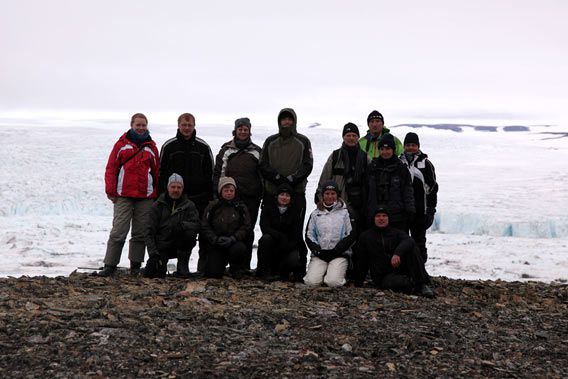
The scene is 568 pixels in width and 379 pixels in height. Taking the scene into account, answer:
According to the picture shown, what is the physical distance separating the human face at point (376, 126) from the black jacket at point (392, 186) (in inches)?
20.0

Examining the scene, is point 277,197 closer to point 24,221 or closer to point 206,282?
point 206,282

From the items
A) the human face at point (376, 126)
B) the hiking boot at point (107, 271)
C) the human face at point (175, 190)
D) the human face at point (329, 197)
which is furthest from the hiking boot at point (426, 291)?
the hiking boot at point (107, 271)

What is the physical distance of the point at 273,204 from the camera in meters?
7.82

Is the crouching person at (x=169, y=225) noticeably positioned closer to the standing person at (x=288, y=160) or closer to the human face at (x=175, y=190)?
the human face at (x=175, y=190)

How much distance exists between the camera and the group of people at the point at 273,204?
755cm

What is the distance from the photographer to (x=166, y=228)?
25.3 feet

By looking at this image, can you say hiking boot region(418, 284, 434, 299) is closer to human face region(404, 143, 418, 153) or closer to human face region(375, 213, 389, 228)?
human face region(375, 213, 389, 228)

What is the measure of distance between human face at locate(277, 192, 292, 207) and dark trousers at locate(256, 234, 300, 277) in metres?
0.39

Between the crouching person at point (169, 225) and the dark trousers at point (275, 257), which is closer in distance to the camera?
the crouching person at point (169, 225)

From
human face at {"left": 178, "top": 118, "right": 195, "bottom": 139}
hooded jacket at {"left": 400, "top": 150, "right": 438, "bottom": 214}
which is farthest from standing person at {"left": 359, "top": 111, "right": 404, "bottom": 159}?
human face at {"left": 178, "top": 118, "right": 195, "bottom": 139}

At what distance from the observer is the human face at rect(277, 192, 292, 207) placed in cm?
765

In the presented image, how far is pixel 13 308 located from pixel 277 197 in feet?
9.79

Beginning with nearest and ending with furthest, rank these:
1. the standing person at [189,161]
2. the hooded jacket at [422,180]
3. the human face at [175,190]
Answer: the human face at [175,190]
the standing person at [189,161]
the hooded jacket at [422,180]

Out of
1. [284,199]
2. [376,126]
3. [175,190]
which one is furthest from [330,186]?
[175,190]
